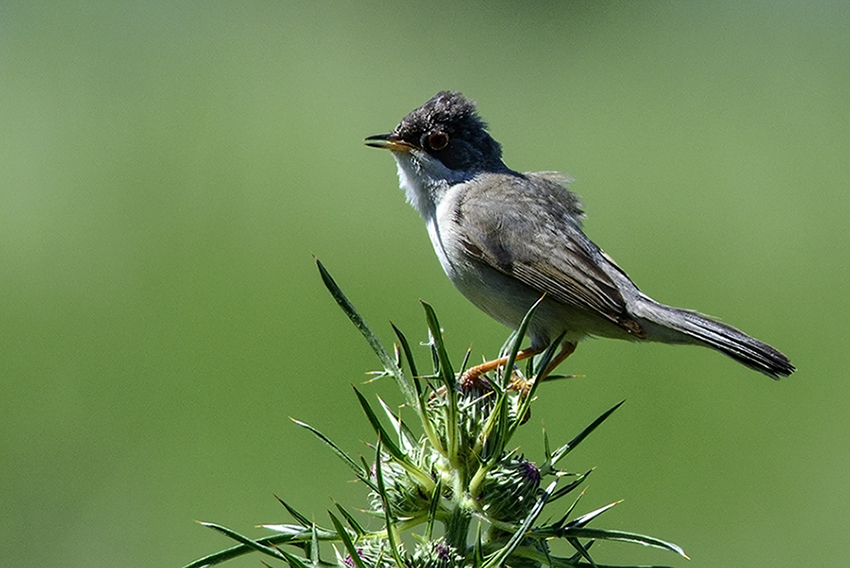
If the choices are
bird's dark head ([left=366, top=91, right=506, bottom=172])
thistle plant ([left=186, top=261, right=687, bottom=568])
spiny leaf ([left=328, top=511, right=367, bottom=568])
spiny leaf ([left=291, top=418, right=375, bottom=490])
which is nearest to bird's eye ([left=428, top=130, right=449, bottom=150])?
bird's dark head ([left=366, top=91, right=506, bottom=172])

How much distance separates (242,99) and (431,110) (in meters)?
16.1

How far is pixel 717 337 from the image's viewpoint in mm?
3760

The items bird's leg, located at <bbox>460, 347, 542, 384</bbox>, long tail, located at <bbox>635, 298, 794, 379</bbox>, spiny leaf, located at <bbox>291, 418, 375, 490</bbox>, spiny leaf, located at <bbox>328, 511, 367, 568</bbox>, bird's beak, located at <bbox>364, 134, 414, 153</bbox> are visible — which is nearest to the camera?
spiny leaf, located at <bbox>328, 511, 367, 568</bbox>

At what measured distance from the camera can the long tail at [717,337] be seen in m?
3.54

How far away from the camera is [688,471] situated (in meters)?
10.0

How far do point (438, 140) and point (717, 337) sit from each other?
4.77ft

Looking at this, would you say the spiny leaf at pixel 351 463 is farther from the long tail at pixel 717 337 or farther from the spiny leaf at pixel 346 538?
the long tail at pixel 717 337

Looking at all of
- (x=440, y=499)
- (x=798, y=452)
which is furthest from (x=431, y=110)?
(x=798, y=452)

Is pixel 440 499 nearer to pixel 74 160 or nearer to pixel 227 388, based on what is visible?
pixel 227 388

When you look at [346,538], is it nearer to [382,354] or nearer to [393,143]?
[382,354]

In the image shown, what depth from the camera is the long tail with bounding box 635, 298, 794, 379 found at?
3545 mm

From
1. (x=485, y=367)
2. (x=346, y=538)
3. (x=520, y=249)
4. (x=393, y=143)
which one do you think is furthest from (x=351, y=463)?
(x=393, y=143)

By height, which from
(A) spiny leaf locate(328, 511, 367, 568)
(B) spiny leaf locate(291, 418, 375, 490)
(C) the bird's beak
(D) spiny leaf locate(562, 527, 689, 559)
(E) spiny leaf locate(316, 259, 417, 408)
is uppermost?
(C) the bird's beak

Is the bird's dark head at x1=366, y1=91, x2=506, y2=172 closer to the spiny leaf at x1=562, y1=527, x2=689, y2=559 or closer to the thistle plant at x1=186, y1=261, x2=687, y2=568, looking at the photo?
the thistle plant at x1=186, y1=261, x2=687, y2=568
